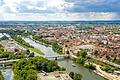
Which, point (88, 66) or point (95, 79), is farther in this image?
point (88, 66)

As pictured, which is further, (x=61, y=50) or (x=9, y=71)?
(x=61, y=50)

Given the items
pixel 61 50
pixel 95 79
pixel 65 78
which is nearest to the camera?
pixel 65 78

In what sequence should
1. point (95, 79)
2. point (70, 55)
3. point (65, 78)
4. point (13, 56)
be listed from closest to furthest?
1. point (65, 78)
2. point (95, 79)
3. point (13, 56)
4. point (70, 55)

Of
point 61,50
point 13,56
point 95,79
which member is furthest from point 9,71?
point 61,50

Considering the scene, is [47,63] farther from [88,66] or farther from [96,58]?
[96,58]

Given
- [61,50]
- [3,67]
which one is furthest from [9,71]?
[61,50]

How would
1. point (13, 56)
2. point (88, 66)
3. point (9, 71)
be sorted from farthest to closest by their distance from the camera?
point (13, 56), point (88, 66), point (9, 71)

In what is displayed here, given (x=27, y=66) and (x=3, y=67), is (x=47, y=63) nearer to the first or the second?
(x=27, y=66)

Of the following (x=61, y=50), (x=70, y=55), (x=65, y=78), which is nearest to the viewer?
(x=65, y=78)
